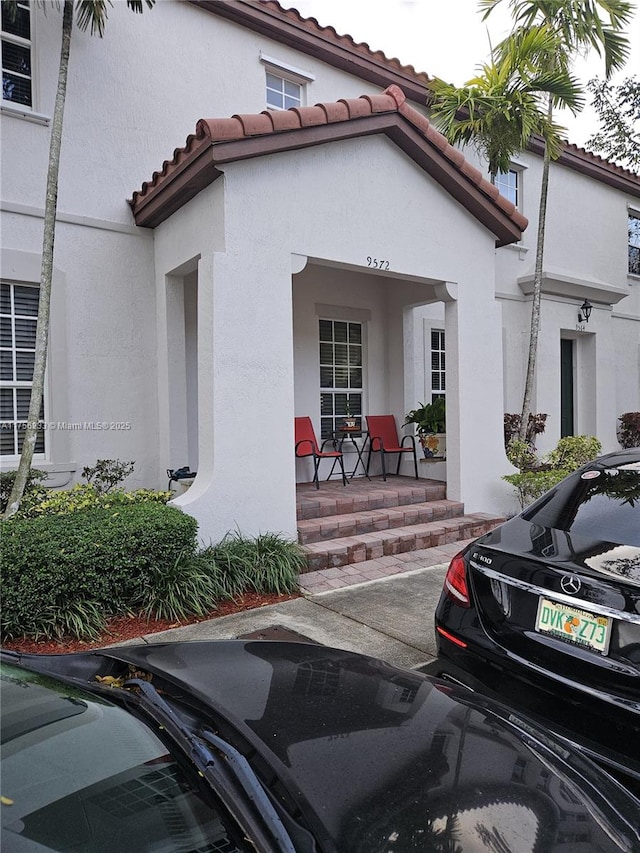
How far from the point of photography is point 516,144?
781cm

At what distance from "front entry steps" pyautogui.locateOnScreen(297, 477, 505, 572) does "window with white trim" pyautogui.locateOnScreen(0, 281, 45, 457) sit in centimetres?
316

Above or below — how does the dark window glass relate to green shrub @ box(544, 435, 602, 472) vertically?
above

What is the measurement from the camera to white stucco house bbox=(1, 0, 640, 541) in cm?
538

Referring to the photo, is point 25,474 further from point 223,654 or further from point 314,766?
point 314,766

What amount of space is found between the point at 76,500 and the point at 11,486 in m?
0.82

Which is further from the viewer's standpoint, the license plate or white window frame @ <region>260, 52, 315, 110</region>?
white window frame @ <region>260, 52, 315, 110</region>

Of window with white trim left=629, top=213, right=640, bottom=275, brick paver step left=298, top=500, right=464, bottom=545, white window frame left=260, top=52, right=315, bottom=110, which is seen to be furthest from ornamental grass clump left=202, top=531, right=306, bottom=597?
window with white trim left=629, top=213, right=640, bottom=275

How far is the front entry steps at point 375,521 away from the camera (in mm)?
5840

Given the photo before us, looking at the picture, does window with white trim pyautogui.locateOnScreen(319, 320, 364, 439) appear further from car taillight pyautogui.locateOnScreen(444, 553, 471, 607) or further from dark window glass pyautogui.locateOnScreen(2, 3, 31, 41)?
car taillight pyautogui.locateOnScreen(444, 553, 471, 607)

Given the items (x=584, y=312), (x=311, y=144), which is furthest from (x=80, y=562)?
(x=584, y=312)

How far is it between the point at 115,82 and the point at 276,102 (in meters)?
2.31

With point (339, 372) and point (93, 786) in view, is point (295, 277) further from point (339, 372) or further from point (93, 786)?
point (93, 786)

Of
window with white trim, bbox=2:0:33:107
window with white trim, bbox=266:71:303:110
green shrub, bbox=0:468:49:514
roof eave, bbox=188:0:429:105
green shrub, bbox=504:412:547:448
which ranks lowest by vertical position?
green shrub, bbox=0:468:49:514

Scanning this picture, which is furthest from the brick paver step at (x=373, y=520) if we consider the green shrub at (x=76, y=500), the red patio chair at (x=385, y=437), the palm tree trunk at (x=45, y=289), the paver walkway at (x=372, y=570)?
the palm tree trunk at (x=45, y=289)
